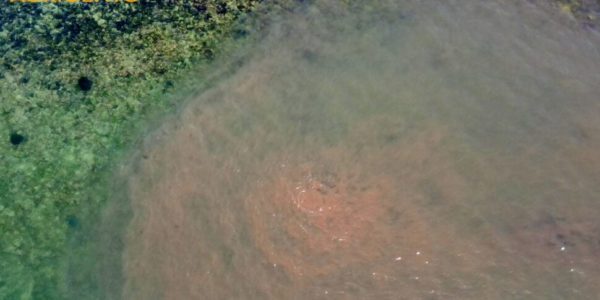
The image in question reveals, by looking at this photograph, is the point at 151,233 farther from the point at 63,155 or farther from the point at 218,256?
the point at 63,155

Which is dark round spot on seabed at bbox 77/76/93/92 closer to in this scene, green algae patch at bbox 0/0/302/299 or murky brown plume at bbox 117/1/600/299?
green algae patch at bbox 0/0/302/299

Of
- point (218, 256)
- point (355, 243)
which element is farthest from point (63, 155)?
point (355, 243)

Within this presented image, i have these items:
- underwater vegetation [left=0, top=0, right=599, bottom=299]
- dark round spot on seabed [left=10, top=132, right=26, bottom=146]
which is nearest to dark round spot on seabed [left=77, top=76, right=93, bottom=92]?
underwater vegetation [left=0, top=0, right=599, bottom=299]

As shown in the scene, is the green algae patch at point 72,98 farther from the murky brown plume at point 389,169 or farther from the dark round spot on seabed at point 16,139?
the murky brown plume at point 389,169

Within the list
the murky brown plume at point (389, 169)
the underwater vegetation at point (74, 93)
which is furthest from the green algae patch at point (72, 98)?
the murky brown plume at point (389, 169)

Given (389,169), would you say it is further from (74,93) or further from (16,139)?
(16,139)
